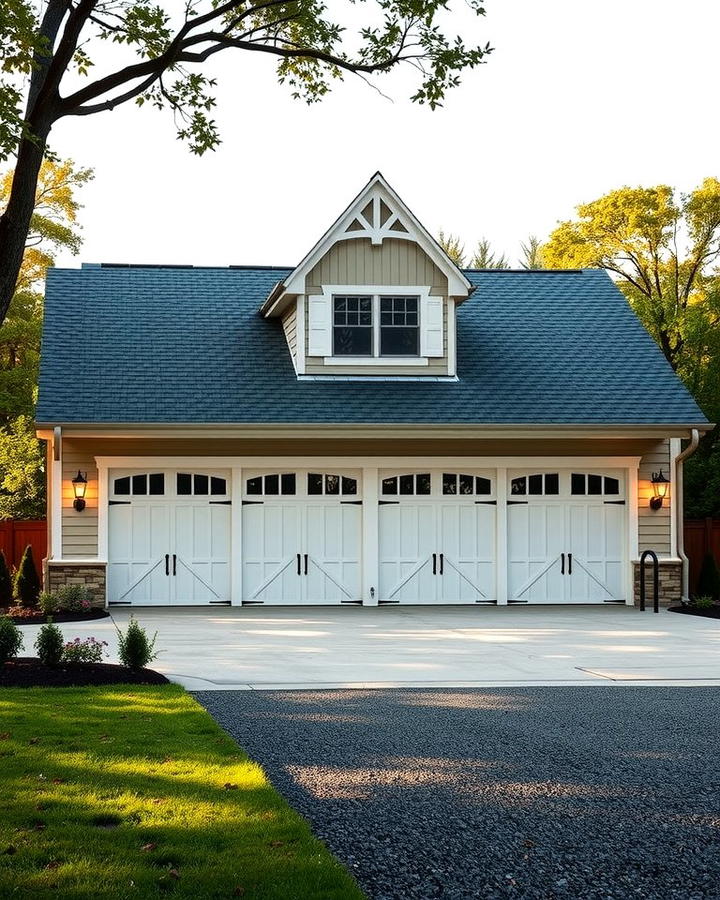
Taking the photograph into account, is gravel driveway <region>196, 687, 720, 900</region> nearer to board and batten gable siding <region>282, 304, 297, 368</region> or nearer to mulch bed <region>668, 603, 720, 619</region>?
mulch bed <region>668, 603, 720, 619</region>

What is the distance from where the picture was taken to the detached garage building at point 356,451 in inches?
695

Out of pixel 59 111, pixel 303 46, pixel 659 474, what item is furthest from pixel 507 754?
pixel 659 474

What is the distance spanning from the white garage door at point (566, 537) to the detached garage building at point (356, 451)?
3 cm

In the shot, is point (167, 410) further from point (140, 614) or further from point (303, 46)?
point (303, 46)

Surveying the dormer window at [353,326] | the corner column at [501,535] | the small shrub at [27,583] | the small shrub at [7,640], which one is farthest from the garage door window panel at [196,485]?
the small shrub at [7,640]

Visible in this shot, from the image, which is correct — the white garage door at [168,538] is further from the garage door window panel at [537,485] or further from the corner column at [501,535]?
the garage door window panel at [537,485]

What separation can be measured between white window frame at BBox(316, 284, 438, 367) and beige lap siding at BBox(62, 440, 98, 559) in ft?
13.9

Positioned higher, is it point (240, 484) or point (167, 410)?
point (167, 410)

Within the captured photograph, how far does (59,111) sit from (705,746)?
6.42m

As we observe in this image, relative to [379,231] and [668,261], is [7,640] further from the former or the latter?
[668,261]

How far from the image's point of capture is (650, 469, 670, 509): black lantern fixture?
18719mm

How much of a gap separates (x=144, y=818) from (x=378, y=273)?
14344 mm

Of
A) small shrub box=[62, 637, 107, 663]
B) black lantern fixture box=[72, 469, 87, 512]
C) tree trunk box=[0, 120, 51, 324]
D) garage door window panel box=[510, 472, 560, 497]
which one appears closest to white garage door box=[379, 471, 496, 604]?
garage door window panel box=[510, 472, 560, 497]

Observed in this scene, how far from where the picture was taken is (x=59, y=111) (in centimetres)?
838
